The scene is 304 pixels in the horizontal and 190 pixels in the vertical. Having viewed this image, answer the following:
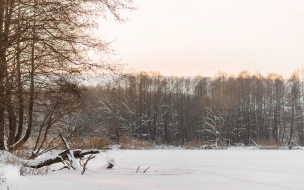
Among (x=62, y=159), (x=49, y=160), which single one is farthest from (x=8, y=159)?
(x=62, y=159)

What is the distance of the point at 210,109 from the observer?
51.2 meters

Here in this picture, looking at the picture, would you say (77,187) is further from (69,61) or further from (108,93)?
(108,93)

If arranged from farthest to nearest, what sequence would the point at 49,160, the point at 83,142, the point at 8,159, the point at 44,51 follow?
1. the point at 83,142
2. the point at 49,160
3. the point at 8,159
4. the point at 44,51

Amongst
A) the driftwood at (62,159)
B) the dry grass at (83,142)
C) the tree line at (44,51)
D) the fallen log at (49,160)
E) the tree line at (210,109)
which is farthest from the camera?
the tree line at (210,109)

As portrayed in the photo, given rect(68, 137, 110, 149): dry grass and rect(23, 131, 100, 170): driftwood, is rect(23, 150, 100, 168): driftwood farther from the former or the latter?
rect(68, 137, 110, 149): dry grass

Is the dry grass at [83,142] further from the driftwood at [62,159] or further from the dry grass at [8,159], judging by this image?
the dry grass at [8,159]

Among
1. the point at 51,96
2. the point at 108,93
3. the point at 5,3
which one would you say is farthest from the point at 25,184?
the point at 108,93

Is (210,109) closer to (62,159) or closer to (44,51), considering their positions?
(62,159)

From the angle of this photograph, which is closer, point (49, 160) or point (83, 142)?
point (49, 160)

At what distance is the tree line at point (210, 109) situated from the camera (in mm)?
53594

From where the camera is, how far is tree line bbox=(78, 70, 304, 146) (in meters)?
53.6

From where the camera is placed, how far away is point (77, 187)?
8.22 meters

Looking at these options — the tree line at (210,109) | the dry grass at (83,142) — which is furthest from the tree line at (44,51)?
the tree line at (210,109)

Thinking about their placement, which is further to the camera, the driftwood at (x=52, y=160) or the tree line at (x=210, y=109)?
the tree line at (x=210, y=109)
